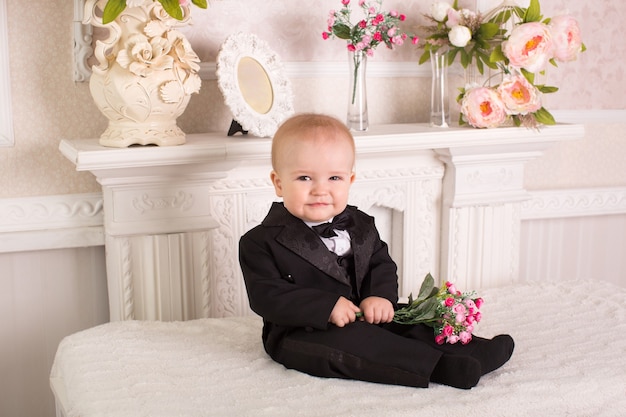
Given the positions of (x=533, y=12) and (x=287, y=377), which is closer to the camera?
(x=287, y=377)

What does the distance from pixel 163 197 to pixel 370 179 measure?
73 centimetres

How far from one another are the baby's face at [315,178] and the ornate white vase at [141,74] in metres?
0.43

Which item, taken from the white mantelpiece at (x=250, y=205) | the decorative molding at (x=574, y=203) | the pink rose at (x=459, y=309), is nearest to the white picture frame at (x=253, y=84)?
the white mantelpiece at (x=250, y=205)

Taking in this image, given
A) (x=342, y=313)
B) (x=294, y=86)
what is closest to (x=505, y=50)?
(x=294, y=86)

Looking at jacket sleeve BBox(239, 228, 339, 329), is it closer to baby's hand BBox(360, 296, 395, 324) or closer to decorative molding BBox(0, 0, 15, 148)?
baby's hand BBox(360, 296, 395, 324)

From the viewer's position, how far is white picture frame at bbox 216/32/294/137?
7.33ft

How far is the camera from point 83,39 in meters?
2.31

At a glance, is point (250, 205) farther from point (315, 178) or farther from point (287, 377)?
point (287, 377)

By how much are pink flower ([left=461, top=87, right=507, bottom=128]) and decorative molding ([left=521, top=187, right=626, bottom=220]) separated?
1.96 ft

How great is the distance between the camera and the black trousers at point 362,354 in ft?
5.70

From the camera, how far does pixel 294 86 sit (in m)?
2.60

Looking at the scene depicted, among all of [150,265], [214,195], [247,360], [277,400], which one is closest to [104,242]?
[150,265]

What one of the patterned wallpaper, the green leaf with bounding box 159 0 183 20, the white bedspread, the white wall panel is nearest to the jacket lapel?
the white bedspread

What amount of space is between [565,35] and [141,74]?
4.48 feet
